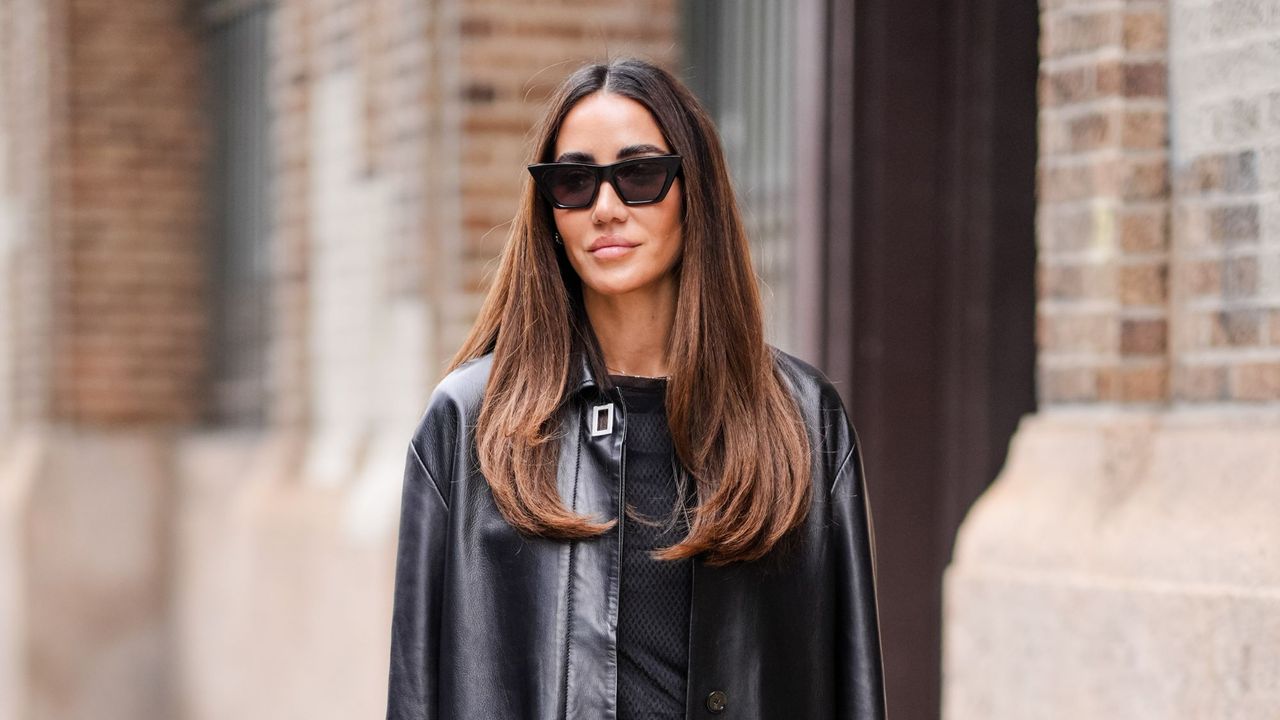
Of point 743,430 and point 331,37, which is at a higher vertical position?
point 331,37

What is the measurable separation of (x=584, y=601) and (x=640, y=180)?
53cm

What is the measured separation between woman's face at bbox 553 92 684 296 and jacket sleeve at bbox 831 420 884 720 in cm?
38

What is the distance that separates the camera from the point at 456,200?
6.09 metres

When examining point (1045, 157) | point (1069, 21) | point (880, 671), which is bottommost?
point (880, 671)

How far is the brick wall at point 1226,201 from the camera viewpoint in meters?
3.58

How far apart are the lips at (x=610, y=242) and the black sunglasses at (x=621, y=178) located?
45 millimetres

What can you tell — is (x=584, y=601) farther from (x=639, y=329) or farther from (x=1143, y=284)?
(x=1143, y=284)

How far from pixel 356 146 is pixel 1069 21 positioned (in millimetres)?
3450

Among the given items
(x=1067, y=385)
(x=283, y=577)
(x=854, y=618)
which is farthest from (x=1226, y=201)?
(x=283, y=577)

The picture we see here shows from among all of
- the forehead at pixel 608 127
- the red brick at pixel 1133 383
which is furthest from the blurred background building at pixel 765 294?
the forehead at pixel 608 127

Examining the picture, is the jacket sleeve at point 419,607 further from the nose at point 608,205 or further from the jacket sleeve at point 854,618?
the jacket sleeve at point 854,618

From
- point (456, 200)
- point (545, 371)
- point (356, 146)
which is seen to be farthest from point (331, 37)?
point (545, 371)

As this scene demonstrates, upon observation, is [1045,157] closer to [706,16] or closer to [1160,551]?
[1160,551]

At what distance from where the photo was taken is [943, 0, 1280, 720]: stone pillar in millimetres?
3527
